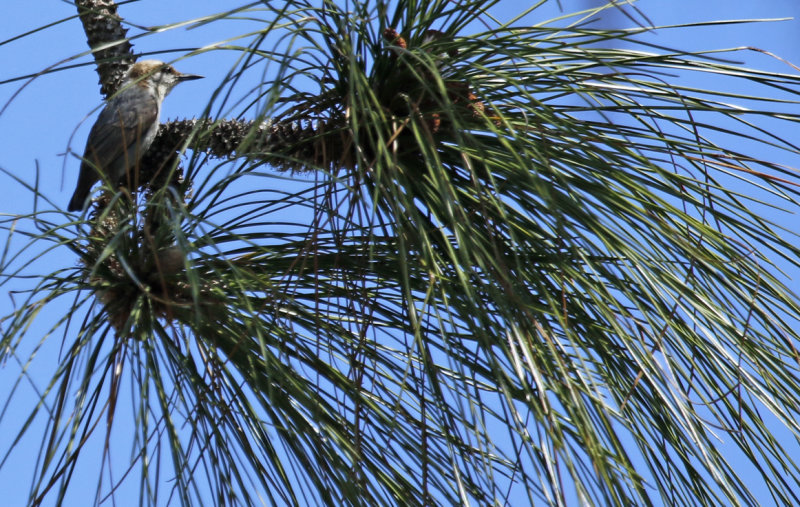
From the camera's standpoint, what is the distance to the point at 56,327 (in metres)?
1.08

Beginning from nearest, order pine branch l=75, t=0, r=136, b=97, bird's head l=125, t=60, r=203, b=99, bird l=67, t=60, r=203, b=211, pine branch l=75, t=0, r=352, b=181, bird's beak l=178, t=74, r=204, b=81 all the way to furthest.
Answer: pine branch l=75, t=0, r=352, b=181, pine branch l=75, t=0, r=136, b=97, bird l=67, t=60, r=203, b=211, bird's head l=125, t=60, r=203, b=99, bird's beak l=178, t=74, r=204, b=81

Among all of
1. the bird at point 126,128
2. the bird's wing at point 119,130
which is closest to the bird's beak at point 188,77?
the bird at point 126,128

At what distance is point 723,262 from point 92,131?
1387 mm

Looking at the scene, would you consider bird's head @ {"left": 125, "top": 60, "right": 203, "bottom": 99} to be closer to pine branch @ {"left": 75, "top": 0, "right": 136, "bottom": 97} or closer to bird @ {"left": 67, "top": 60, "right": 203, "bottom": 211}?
bird @ {"left": 67, "top": 60, "right": 203, "bottom": 211}

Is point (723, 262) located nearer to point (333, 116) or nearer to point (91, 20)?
point (333, 116)

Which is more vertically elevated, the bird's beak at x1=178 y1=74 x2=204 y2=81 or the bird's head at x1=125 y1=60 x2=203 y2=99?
the bird's head at x1=125 y1=60 x2=203 y2=99

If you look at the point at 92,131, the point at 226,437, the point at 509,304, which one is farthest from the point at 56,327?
the point at 92,131

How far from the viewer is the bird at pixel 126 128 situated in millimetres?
1652

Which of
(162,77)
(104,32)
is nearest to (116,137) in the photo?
(162,77)

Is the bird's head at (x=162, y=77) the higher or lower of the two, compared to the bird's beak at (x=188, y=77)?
higher

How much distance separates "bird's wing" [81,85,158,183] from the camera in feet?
5.66

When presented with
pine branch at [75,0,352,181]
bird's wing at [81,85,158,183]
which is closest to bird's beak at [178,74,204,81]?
bird's wing at [81,85,158,183]

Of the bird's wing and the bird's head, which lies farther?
the bird's head

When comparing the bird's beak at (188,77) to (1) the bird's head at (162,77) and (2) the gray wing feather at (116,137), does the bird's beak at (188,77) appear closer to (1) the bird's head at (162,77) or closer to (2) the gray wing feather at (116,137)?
(1) the bird's head at (162,77)
